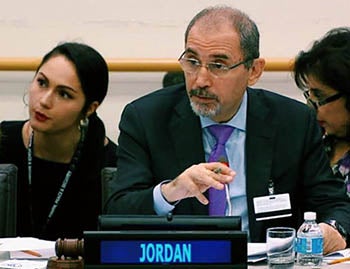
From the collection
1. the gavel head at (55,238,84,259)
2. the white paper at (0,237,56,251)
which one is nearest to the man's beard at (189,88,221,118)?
the white paper at (0,237,56,251)

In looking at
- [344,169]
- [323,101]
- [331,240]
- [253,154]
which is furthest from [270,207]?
[323,101]

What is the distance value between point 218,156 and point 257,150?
137mm

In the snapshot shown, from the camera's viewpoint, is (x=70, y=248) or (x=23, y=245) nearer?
(x=70, y=248)

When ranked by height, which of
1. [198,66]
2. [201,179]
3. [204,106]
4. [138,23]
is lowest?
[201,179]

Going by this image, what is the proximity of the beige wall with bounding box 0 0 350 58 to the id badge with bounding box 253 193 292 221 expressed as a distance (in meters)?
1.75

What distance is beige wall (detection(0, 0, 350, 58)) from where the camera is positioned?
13.4ft

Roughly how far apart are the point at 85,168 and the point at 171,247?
1757 mm

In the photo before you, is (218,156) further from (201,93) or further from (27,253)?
(27,253)

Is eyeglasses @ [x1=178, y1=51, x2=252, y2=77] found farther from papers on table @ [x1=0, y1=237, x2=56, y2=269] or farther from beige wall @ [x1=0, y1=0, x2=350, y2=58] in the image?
beige wall @ [x1=0, y1=0, x2=350, y2=58]

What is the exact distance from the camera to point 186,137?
8.51 ft

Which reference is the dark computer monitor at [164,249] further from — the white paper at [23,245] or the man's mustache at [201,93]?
the man's mustache at [201,93]

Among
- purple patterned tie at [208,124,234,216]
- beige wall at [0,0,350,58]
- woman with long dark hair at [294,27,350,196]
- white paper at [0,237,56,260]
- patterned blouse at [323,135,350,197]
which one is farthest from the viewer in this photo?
beige wall at [0,0,350,58]

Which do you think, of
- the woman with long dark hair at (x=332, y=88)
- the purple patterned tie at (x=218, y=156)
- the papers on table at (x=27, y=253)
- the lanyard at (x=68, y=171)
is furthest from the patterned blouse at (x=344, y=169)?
the papers on table at (x=27, y=253)

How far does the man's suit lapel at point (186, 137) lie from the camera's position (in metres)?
2.57
